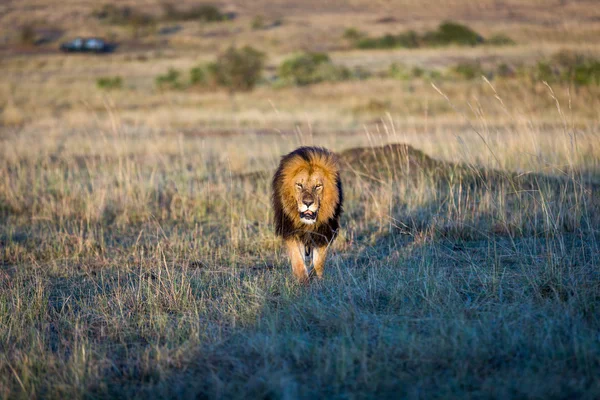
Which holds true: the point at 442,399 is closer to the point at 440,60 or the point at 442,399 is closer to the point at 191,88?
the point at 191,88

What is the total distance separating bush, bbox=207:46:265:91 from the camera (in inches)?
1078

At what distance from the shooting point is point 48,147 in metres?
13.2

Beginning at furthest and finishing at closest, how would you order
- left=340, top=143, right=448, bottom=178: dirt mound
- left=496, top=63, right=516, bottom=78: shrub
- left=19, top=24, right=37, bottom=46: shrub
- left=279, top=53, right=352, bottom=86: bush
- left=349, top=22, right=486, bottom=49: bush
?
left=19, top=24, right=37, bottom=46: shrub < left=349, top=22, right=486, bottom=49: bush < left=279, top=53, right=352, bottom=86: bush < left=496, top=63, right=516, bottom=78: shrub < left=340, top=143, right=448, bottom=178: dirt mound

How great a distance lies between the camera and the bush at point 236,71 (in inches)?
1078

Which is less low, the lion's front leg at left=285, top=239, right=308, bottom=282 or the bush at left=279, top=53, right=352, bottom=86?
the lion's front leg at left=285, top=239, right=308, bottom=282

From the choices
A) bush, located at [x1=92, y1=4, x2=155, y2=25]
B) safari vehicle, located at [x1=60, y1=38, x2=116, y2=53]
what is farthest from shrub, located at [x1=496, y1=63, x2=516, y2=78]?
bush, located at [x1=92, y1=4, x2=155, y2=25]

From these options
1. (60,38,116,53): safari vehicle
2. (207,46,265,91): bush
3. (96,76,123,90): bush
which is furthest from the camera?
(60,38,116,53): safari vehicle

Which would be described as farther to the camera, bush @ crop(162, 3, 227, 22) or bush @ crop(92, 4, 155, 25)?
bush @ crop(162, 3, 227, 22)

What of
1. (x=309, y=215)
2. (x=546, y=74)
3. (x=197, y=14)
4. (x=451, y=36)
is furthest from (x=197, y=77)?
(x=197, y=14)

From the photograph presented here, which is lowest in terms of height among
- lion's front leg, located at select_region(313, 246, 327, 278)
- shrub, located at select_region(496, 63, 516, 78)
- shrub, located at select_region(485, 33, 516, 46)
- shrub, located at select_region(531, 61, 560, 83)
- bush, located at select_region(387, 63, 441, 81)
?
bush, located at select_region(387, 63, 441, 81)

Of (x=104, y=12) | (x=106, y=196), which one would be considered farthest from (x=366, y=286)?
(x=104, y=12)

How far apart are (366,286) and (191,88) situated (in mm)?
23936

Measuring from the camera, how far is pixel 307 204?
5.11 m

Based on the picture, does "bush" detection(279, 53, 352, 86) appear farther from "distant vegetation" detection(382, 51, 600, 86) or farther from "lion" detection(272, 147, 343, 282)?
"lion" detection(272, 147, 343, 282)
